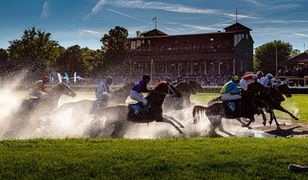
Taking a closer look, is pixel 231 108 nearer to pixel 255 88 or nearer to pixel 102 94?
pixel 255 88

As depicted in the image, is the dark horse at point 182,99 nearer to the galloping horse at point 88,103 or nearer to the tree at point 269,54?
the galloping horse at point 88,103

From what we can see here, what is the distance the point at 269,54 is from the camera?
358 ft

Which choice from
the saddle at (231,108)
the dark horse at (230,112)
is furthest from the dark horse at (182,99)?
the saddle at (231,108)

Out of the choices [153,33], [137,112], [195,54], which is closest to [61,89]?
[137,112]

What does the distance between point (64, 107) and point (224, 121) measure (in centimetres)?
718

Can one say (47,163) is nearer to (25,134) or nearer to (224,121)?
(25,134)

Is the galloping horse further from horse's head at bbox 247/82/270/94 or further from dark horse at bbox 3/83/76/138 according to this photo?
horse's head at bbox 247/82/270/94

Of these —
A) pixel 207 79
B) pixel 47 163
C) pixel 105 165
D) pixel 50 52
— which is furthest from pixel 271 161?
pixel 50 52

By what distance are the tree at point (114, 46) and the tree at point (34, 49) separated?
10089mm

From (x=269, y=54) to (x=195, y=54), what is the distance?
144 ft

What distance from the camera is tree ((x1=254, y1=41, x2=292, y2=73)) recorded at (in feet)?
351

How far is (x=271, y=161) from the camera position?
9.39 meters

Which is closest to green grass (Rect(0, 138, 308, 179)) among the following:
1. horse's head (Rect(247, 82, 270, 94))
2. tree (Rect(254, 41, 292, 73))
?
horse's head (Rect(247, 82, 270, 94))

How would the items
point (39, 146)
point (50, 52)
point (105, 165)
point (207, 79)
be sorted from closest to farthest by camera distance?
point (105, 165) → point (39, 146) → point (207, 79) → point (50, 52)
